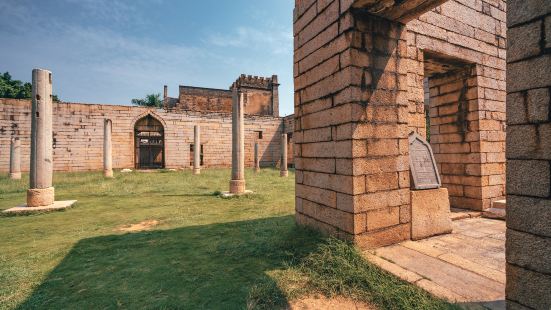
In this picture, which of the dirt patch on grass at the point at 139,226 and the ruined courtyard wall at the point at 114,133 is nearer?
the dirt patch on grass at the point at 139,226

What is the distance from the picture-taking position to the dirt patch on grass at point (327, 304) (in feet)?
6.27

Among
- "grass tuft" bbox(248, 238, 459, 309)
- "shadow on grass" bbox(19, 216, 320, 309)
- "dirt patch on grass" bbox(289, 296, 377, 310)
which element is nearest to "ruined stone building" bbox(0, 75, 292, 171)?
"shadow on grass" bbox(19, 216, 320, 309)

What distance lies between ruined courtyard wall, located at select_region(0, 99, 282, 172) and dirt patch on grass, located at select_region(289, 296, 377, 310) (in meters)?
18.3

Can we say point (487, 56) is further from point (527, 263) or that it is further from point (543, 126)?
point (527, 263)

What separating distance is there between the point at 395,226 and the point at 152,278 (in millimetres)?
2710

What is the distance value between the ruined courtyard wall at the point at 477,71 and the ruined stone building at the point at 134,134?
17240mm

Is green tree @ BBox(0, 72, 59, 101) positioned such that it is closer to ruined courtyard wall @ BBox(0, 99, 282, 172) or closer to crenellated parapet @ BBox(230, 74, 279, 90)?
ruined courtyard wall @ BBox(0, 99, 282, 172)

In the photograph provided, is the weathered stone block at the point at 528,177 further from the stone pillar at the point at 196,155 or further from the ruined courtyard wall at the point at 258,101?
the ruined courtyard wall at the point at 258,101

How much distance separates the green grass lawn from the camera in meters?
2.07

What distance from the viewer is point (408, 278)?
2.12 meters

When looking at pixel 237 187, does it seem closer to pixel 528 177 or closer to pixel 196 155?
pixel 528 177

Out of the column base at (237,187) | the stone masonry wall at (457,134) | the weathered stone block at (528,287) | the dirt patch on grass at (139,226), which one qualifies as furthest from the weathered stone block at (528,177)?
the column base at (237,187)

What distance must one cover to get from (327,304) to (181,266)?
64.6 inches

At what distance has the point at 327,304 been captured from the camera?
1.97 meters
